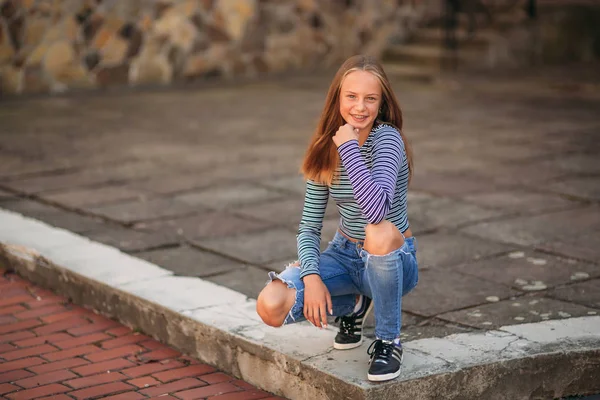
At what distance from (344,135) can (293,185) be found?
358 centimetres

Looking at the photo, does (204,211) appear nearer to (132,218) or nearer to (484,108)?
(132,218)

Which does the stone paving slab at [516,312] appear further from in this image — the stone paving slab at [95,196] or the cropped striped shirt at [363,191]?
the stone paving slab at [95,196]

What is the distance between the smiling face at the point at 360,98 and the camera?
12.2 feet

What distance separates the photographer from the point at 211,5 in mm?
13078

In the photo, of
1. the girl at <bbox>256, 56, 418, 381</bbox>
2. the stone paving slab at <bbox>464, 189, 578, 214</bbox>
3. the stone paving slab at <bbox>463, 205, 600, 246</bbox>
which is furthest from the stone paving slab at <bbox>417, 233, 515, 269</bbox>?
the girl at <bbox>256, 56, 418, 381</bbox>

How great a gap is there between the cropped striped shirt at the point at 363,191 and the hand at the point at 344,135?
0.08 ft

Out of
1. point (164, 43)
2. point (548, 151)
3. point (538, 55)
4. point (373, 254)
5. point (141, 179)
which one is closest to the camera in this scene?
point (373, 254)

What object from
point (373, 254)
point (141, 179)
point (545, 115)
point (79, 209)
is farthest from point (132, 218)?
point (545, 115)

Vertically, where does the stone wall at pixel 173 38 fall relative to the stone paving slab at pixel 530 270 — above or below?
above

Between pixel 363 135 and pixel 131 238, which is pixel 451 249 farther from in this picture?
pixel 363 135

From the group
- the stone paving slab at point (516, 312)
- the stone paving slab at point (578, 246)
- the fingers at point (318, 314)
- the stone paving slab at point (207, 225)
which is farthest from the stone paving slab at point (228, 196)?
the fingers at point (318, 314)

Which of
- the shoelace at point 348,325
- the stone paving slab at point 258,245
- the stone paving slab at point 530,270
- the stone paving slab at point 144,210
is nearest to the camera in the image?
the shoelace at point 348,325

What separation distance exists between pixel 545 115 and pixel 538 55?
14.1ft

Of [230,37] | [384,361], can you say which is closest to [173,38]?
[230,37]
